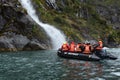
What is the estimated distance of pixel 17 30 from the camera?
69.3 metres

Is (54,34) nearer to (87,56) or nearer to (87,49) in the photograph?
(87,49)

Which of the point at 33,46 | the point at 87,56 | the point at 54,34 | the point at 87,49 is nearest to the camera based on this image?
the point at 87,56

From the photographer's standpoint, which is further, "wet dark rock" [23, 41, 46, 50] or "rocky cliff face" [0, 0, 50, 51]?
"wet dark rock" [23, 41, 46, 50]

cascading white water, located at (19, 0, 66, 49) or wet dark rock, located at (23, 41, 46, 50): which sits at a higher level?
cascading white water, located at (19, 0, 66, 49)

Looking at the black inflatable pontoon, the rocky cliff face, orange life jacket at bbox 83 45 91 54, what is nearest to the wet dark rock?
the rocky cliff face

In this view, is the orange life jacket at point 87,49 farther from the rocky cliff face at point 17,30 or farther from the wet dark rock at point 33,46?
the wet dark rock at point 33,46

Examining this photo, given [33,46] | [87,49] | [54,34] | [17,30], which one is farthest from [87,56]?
[54,34]

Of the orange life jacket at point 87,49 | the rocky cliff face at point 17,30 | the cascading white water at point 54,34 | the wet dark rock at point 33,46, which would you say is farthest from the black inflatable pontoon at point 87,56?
the cascading white water at point 54,34

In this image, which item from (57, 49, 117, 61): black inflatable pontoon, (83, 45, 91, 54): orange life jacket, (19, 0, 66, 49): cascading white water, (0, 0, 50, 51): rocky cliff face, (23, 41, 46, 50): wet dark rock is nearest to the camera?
(57, 49, 117, 61): black inflatable pontoon

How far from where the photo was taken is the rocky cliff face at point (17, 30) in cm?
6550

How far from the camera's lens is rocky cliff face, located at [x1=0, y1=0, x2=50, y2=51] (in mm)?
65500

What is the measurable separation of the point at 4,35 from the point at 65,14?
43.2m

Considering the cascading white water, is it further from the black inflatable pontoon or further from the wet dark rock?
the black inflatable pontoon

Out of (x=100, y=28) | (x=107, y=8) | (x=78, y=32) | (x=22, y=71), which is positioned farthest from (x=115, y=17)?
(x=22, y=71)
